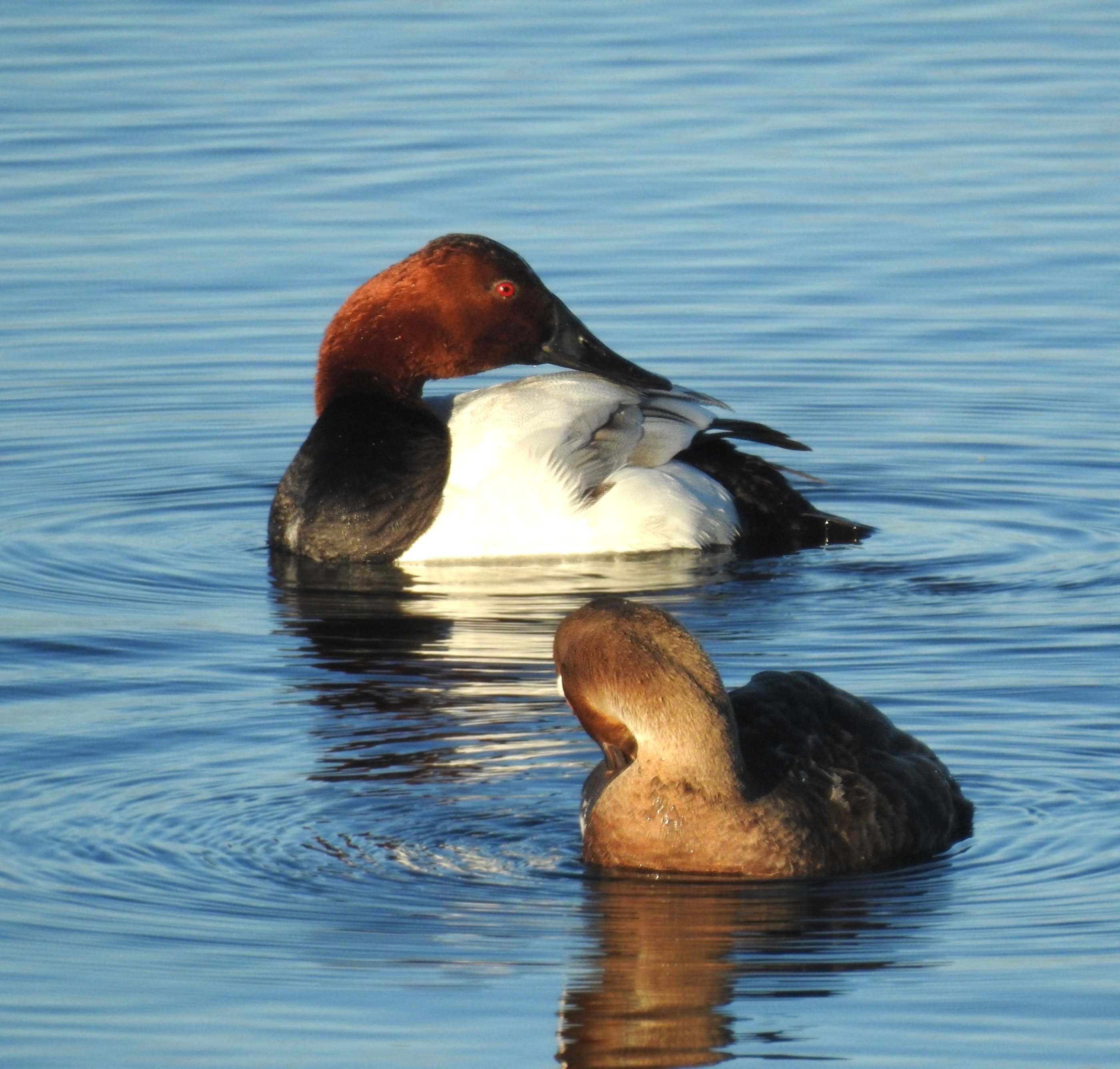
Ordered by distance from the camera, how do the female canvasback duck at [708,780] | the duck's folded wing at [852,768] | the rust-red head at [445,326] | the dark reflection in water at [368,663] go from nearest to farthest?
the female canvasback duck at [708,780] < the duck's folded wing at [852,768] < the dark reflection in water at [368,663] < the rust-red head at [445,326]

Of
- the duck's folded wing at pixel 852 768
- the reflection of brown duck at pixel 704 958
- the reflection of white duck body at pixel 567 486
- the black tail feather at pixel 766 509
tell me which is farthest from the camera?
the black tail feather at pixel 766 509

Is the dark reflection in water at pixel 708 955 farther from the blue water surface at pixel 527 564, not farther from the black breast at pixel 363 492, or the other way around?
the black breast at pixel 363 492

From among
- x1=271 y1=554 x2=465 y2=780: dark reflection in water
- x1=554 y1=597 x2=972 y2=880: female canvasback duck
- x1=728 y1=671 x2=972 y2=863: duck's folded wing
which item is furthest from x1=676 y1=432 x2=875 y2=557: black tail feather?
x1=554 y1=597 x2=972 y2=880: female canvasback duck

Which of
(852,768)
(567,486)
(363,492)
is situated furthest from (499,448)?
(852,768)

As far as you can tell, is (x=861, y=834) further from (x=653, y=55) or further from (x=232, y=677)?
(x=653, y=55)


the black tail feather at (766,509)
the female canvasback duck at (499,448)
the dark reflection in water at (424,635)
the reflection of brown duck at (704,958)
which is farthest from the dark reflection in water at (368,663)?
the black tail feather at (766,509)

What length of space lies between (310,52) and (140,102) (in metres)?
2.38

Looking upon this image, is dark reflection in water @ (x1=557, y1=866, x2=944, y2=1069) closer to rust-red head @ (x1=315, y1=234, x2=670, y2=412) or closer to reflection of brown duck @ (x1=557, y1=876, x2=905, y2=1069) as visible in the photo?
reflection of brown duck @ (x1=557, y1=876, x2=905, y2=1069)

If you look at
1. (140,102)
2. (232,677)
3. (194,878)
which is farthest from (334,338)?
(140,102)

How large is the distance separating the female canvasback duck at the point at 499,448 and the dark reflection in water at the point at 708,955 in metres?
3.81

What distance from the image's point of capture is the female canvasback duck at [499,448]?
962cm

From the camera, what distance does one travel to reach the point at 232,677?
7.86m

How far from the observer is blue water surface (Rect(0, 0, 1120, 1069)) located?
536 centimetres

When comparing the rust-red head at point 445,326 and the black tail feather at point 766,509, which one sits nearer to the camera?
the black tail feather at point 766,509
